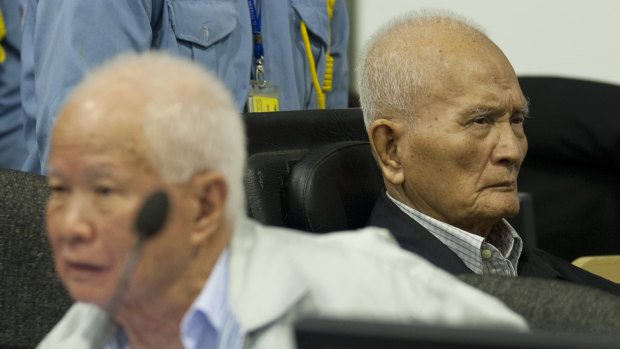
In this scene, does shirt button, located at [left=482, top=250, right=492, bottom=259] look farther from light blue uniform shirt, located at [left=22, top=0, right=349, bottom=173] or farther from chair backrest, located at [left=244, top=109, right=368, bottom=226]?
light blue uniform shirt, located at [left=22, top=0, right=349, bottom=173]

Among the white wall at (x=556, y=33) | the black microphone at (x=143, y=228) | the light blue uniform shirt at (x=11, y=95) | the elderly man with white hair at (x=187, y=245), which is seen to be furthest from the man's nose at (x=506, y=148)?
the light blue uniform shirt at (x=11, y=95)

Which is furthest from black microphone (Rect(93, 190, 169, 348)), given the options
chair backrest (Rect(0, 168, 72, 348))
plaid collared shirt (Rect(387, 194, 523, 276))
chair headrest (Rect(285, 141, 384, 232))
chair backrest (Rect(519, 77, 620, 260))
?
chair backrest (Rect(519, 77, 620, 260))

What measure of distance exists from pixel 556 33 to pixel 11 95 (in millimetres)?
1697

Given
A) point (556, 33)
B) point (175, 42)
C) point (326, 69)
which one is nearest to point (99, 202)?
point (175, 42)

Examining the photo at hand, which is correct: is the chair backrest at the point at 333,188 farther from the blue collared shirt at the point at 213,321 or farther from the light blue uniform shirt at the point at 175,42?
the blue collared shirt at the point at 213,321

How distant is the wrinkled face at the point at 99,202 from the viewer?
84cm

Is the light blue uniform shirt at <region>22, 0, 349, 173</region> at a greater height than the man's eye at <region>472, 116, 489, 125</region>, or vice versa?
the light blue uniform shirt at <region>22, 0, 349, 173</region>

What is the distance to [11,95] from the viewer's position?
116 inches

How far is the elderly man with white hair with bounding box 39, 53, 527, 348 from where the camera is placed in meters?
0.84

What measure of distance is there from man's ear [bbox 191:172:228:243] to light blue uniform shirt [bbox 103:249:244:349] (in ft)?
0.15

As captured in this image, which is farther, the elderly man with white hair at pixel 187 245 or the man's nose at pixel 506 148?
the man's nose at pixel 506 148

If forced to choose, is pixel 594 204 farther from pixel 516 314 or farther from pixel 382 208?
pixel 516 314

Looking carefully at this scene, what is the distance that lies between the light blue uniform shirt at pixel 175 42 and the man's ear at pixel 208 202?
4.31 ft

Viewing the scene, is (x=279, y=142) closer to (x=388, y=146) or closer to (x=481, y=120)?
(x=388, y=146)
